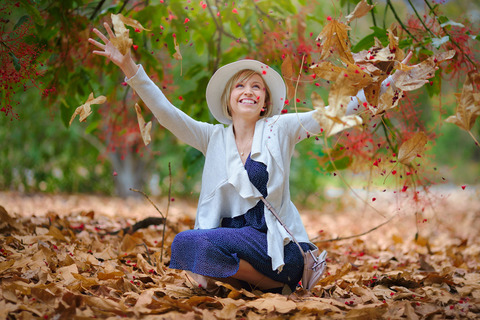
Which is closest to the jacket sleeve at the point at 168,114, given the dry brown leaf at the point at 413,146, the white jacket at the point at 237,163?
the white jacket at the point at 237,163

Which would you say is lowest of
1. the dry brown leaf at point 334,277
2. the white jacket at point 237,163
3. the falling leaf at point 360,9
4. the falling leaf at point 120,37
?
the dry brown leaf at point 334,277

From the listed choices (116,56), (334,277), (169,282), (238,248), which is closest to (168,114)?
(116,56)

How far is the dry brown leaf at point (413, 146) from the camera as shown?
1626mm

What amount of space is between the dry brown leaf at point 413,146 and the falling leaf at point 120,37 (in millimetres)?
1109

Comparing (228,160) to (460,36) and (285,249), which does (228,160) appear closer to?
(285,249)

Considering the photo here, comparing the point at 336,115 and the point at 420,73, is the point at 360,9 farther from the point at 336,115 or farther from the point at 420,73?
the point at 336,115

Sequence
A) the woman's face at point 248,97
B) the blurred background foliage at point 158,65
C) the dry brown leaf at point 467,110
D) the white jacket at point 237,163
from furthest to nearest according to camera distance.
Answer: the blurred background foliage at point 158,65 < the woman's face at point 248,97 < the white jacket at point 237,163 < the dry brown leaf at point 467,110

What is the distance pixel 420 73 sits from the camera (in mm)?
1703

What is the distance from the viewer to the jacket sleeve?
6.47 ft

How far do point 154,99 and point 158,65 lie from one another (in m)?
1.38

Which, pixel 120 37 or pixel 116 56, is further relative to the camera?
pixel 116 56

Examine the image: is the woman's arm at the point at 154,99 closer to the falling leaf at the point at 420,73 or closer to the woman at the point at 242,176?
the woman at the point at 242,176

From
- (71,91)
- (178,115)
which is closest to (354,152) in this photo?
(178,115)

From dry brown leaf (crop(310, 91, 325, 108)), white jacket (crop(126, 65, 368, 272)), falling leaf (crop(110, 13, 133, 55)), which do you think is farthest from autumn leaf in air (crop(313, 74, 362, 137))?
falling leaf (crop(110, 13, 133, 55))
